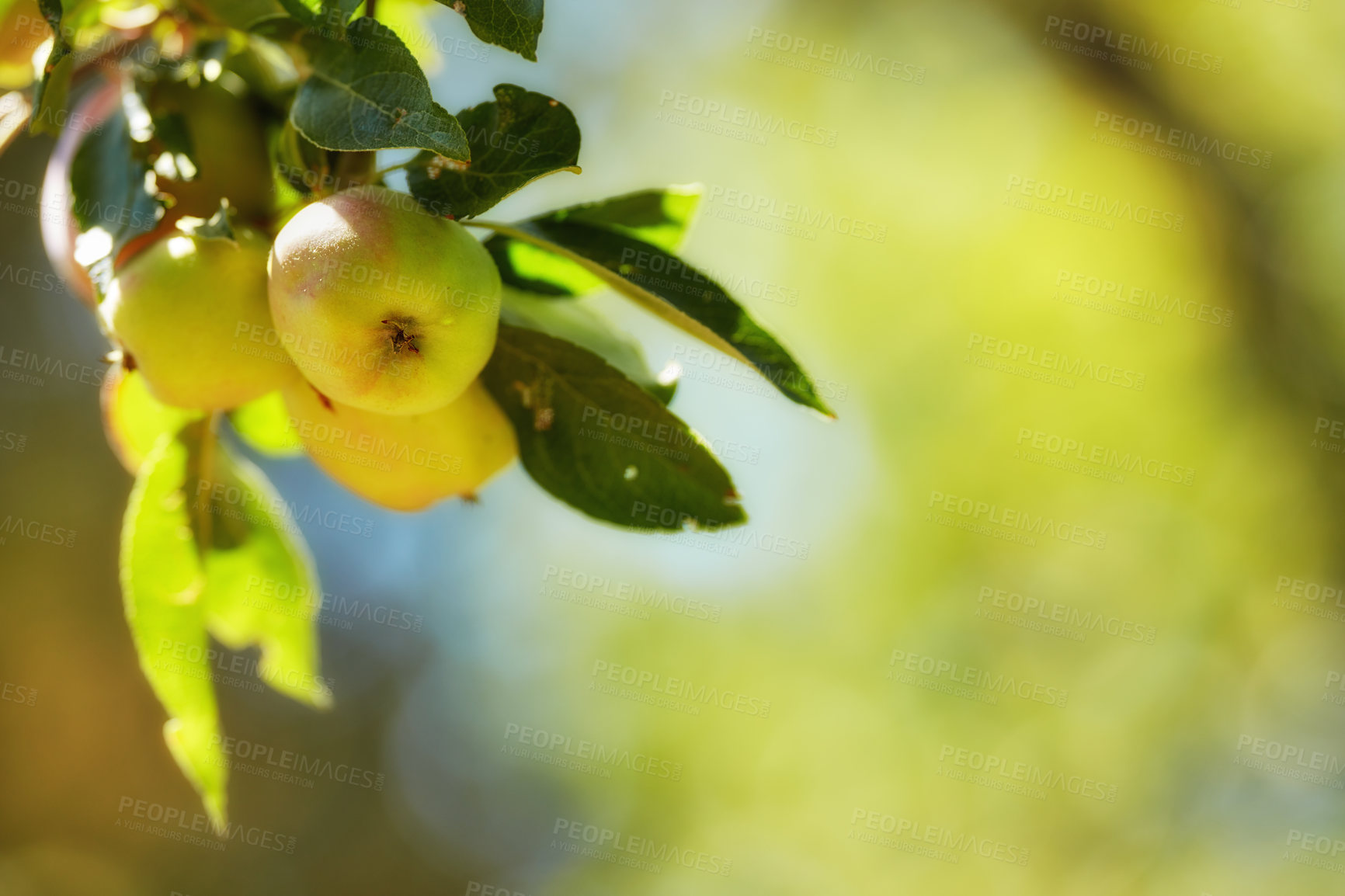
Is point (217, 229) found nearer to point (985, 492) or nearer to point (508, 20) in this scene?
point (508, 20)

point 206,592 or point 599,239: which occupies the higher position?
point 599,239

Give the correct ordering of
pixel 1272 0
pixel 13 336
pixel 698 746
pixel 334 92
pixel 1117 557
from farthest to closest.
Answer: pixel 698 746 → pixel 1117 557 → pixel 13 336 → pixel 1272 0 → pixel 334 92

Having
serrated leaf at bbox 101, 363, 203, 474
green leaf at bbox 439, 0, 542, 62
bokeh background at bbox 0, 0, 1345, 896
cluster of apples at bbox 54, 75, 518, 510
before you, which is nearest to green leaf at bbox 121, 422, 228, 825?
serrated leaf at bbox 101, 363, 203, 474

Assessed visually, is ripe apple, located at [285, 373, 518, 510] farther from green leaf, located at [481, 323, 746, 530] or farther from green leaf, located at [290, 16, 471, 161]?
green leaf, located at [290, 16, 471, 161]

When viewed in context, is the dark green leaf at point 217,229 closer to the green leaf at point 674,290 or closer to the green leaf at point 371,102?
the green leaf at point 371,102

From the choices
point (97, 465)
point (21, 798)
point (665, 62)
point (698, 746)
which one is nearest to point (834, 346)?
point (665, 62)

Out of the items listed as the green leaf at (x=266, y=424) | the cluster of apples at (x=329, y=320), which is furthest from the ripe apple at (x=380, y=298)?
the green leaf at (x=266, y=424)

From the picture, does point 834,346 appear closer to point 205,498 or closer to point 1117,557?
point 1117,557
